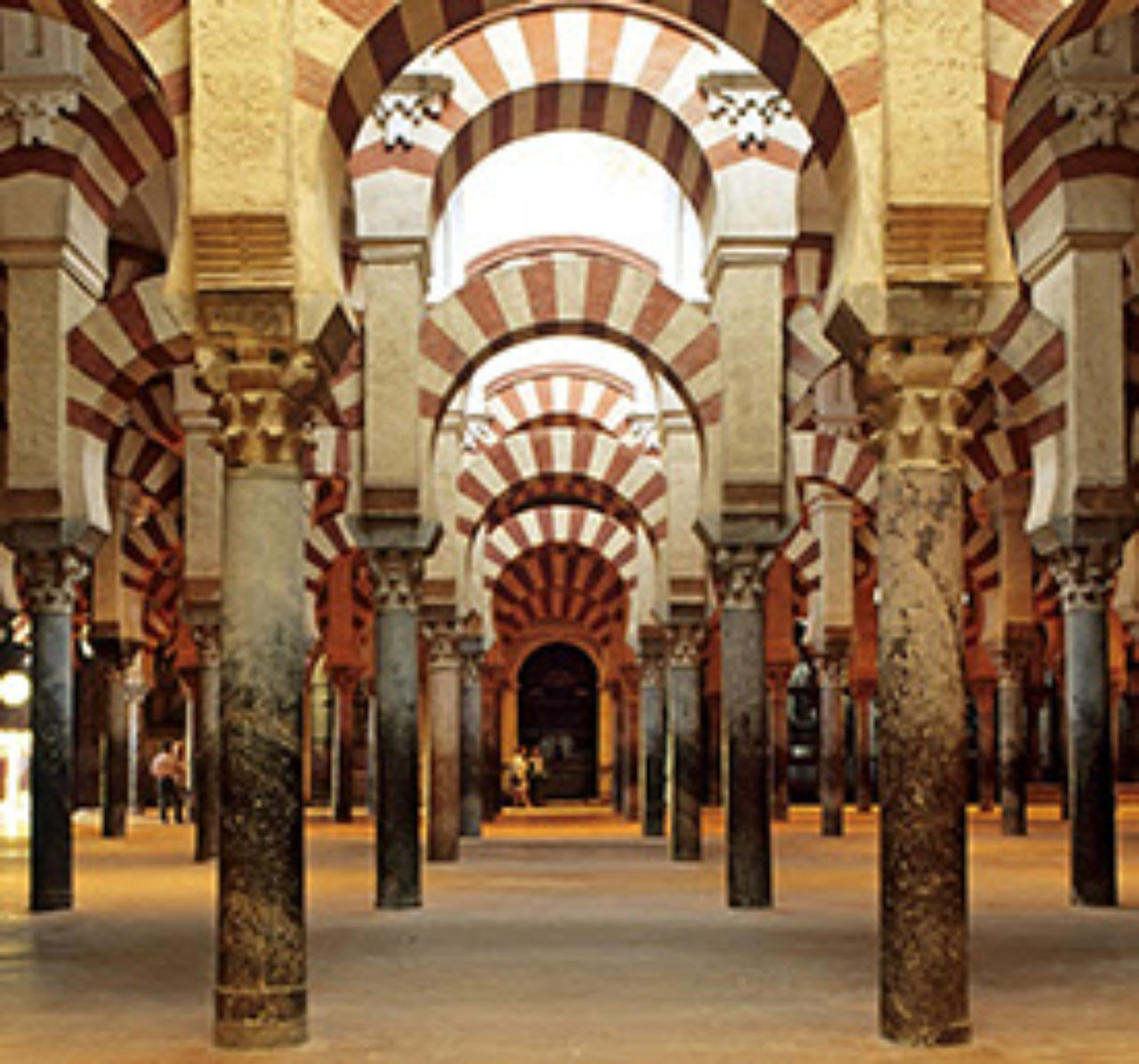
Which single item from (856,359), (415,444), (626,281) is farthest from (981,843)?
(856,359)

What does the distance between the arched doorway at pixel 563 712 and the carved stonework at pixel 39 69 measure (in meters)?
22.3

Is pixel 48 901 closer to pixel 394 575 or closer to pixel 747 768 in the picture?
pixel 394 575

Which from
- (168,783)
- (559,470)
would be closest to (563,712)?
(168,783)

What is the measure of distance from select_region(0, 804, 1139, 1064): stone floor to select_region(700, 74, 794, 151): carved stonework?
13.6 feet

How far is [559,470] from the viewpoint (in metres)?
16.8

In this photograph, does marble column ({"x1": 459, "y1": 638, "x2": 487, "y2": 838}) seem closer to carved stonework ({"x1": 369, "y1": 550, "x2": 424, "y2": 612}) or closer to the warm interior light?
carved stonework ({"x1": 369, "y1": 550, "x2": 424, "y2": 612})

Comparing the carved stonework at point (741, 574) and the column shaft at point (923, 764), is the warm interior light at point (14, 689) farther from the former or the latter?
the column shaft at point (923, 764)

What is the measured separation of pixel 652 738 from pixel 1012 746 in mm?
3427

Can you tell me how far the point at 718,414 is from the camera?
Answer: 34.7 ft

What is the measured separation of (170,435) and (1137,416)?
8.36 m

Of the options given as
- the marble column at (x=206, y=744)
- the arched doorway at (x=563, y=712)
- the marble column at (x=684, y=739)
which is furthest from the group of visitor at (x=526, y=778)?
the marble column at (x=684, y=739)

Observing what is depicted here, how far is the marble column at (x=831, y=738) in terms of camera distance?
17.3 meters

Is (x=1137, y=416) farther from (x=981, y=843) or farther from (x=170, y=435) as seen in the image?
(x=170, y=435)

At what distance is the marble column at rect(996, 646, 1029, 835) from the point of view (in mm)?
16719
